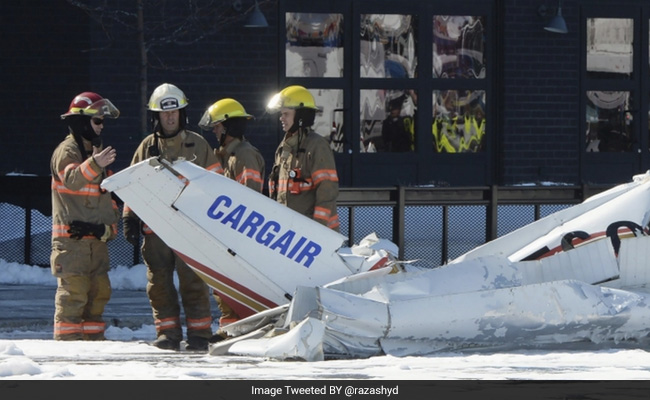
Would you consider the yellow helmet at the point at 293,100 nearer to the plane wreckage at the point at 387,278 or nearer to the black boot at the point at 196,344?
the plane wreckage at the point at 387,278

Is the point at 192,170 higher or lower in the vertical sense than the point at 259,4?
lower

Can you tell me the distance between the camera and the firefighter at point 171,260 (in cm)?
1025

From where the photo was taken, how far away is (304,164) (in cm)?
1095

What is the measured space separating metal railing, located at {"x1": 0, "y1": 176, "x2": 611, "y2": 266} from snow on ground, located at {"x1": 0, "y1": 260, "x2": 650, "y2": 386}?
5397mm

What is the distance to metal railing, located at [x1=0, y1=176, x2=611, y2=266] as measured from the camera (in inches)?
582

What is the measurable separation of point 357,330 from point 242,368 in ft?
2.74

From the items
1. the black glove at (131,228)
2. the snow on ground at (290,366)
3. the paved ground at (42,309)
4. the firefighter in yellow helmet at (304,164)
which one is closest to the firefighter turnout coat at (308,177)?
the firefighter in yellow helmet at (304,164)

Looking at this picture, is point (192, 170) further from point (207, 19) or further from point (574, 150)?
point (574, 150)

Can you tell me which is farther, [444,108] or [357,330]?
[444,108]

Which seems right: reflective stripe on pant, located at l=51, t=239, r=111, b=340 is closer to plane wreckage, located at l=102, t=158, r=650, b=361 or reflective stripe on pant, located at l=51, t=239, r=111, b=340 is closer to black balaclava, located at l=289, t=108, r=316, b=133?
plane wreckage, located at l=102, t=158, r=650, b=361
